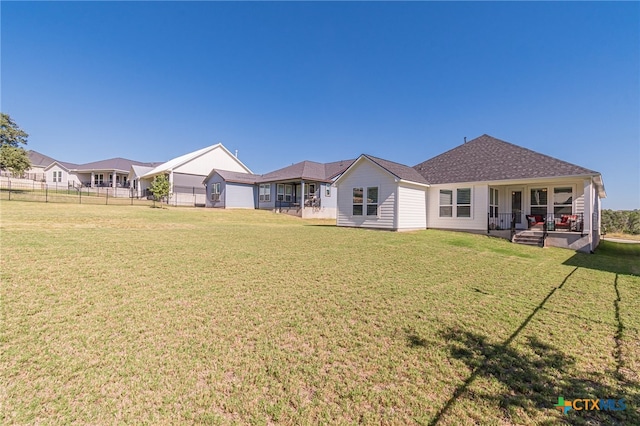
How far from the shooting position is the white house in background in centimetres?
3334

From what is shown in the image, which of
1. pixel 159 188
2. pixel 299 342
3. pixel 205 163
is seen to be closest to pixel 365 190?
pixel 299 342

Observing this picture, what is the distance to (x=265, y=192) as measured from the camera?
3058 centimetres

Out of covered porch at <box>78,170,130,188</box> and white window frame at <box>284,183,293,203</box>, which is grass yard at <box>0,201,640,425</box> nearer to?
white window frame at <box>284,183,293,203</box>

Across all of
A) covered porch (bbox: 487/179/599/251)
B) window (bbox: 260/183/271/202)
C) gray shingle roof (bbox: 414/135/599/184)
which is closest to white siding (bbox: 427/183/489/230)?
covered porch (bbox: 487/179/599/251)

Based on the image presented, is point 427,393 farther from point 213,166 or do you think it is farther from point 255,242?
point 213,166

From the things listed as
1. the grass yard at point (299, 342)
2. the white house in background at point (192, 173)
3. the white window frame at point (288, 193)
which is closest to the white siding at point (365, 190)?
the grass yard at point (299, 342)

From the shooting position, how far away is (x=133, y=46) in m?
19.8

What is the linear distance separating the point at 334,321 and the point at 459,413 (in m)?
2.10

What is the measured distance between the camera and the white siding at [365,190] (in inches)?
634

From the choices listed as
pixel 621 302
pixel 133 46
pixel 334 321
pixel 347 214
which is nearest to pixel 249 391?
pixel 334 321

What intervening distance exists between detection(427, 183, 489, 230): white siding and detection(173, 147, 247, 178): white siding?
29.4 m

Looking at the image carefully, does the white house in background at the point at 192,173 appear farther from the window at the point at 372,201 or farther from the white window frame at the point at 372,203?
the window at the point at 372,201

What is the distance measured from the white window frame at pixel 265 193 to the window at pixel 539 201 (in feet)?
74.4

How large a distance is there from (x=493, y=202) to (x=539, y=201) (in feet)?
7.57
